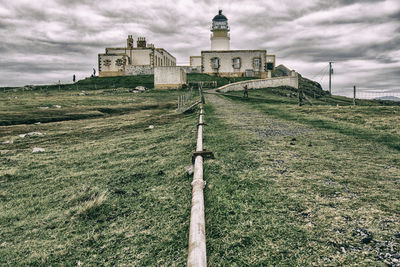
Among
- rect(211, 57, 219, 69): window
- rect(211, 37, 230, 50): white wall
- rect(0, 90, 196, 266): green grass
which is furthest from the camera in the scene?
rect(211, 37, 230, 50): white wall

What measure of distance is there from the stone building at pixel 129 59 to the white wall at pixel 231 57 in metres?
11.1

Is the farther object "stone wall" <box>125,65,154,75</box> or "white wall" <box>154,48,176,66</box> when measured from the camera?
"white wall" <box>154,48,176,66</box>

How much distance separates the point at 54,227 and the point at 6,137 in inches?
341

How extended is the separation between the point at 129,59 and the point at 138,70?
412cm

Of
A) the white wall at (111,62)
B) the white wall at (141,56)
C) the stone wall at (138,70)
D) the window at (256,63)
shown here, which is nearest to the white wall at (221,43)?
the window at (256,63)

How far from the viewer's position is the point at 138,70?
52.7 m

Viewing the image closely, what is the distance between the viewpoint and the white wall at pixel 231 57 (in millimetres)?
53156

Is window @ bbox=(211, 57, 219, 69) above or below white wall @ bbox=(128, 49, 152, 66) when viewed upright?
below

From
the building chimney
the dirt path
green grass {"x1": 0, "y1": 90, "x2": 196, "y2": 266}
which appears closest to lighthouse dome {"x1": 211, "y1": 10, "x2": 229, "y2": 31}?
the building chimney

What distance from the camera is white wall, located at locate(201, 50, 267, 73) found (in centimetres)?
5316

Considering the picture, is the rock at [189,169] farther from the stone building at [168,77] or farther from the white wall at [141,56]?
the white wall at [141,56]

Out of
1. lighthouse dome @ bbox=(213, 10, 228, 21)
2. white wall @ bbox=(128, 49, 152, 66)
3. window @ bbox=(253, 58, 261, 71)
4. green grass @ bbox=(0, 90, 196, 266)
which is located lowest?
green grass @ bbox=(0, 90, 196, 266)

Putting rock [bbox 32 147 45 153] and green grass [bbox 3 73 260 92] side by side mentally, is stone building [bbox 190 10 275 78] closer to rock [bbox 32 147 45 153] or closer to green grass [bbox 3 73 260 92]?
green grass [bbox 3 73 260 92]

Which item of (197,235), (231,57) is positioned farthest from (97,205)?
(231,57)
